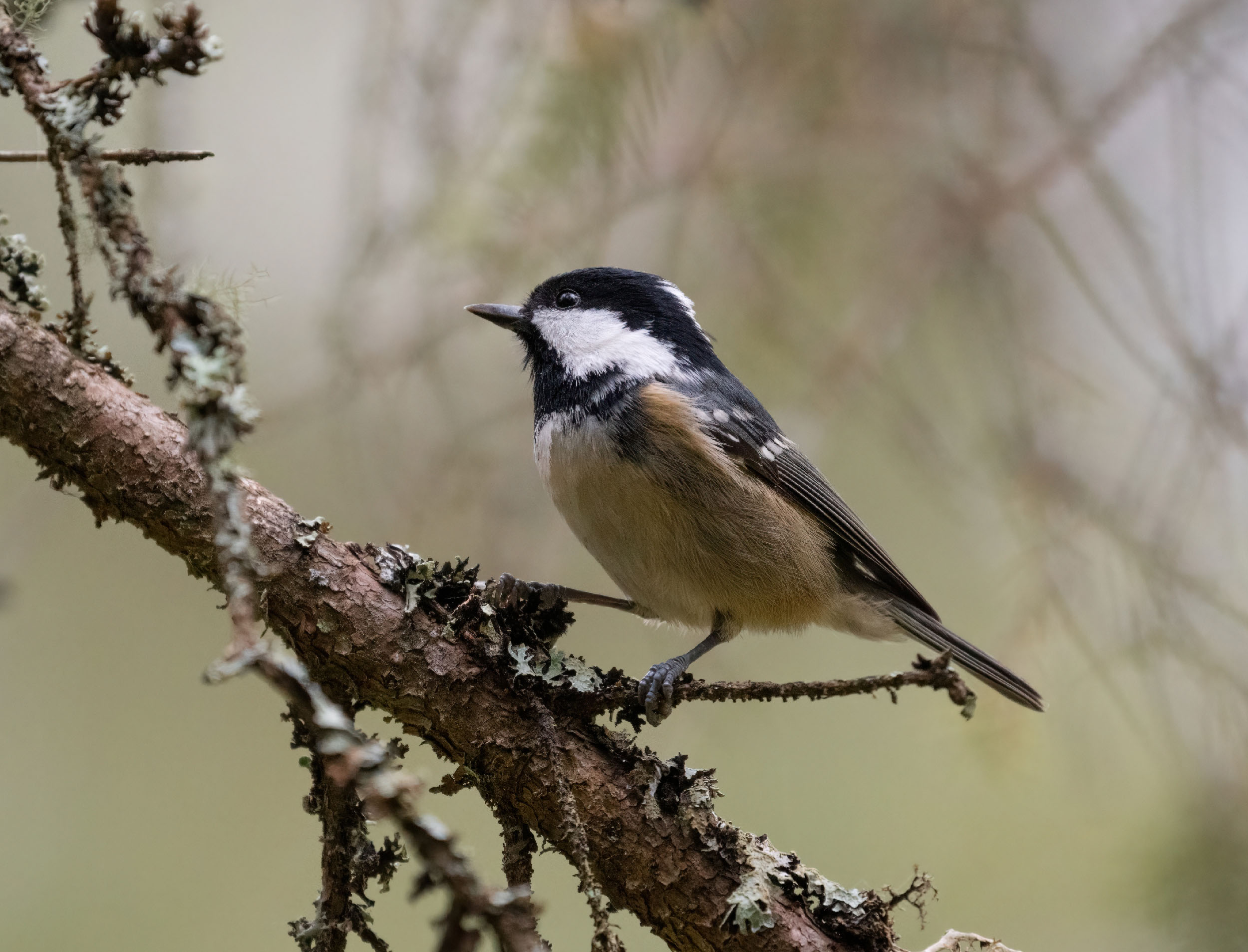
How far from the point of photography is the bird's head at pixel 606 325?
7.66 ft

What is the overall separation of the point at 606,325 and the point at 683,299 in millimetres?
249

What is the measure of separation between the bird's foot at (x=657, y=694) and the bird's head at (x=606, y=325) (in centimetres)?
77

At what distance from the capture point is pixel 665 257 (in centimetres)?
245

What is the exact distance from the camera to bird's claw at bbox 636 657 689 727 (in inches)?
62.9

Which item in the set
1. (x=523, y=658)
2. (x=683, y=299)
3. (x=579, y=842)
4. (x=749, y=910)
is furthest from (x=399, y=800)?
(x=683, y=299)

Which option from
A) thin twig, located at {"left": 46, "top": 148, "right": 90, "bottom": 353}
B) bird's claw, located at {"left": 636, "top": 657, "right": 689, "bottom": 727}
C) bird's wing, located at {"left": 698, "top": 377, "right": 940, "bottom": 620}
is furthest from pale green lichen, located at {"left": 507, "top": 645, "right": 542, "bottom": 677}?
bird's wing, located at {"left": 698, "top": 377, "right": 940, "bottom": 620}

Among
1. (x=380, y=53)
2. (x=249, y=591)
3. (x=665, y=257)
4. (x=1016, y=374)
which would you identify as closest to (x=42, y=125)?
(x=249, y=591)

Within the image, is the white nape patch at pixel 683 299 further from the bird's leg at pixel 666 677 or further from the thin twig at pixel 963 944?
the thin twig at pixel 963 944

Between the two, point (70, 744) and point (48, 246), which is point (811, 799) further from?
point (48, 246)

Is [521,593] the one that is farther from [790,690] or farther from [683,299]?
[683,299]

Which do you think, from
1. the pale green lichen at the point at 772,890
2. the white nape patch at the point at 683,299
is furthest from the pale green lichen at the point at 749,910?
the white nape patch at the point at 683,299

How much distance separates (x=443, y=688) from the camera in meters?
1.39

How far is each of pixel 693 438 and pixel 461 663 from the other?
0.85 metres

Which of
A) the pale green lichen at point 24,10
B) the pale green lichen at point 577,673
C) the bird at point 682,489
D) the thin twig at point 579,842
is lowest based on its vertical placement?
the thin twig at point 579,842
